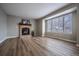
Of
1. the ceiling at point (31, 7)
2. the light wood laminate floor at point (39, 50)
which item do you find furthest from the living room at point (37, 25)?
the light wood laminate floor at point (39, 50)

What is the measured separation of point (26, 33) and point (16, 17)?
2.15m

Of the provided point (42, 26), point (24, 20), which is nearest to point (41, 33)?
point (42, 26)

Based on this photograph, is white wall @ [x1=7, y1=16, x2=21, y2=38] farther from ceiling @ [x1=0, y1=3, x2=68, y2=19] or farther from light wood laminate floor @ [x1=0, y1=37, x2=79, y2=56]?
light wood laminate floor @ [x1=0, y1=37, x2=79, y2=56]

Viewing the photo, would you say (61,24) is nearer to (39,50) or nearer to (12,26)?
(39,50)

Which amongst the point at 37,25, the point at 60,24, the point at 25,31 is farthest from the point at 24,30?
the point at 60,24

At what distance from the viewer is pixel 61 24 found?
257 inches

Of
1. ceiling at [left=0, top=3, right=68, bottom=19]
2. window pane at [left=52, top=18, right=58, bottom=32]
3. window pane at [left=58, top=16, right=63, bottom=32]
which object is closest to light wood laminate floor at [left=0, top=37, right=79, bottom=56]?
ceiling at [left=0, top=3, right=68, bottom=19]

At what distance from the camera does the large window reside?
5594mm

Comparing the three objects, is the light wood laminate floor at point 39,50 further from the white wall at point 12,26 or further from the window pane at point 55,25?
the white wall at point 12,26

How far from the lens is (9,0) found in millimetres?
1884

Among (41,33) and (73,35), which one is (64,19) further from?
(41,33)

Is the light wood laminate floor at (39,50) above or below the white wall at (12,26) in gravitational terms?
below

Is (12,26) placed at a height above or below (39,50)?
above

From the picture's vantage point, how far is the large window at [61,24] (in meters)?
5.59
